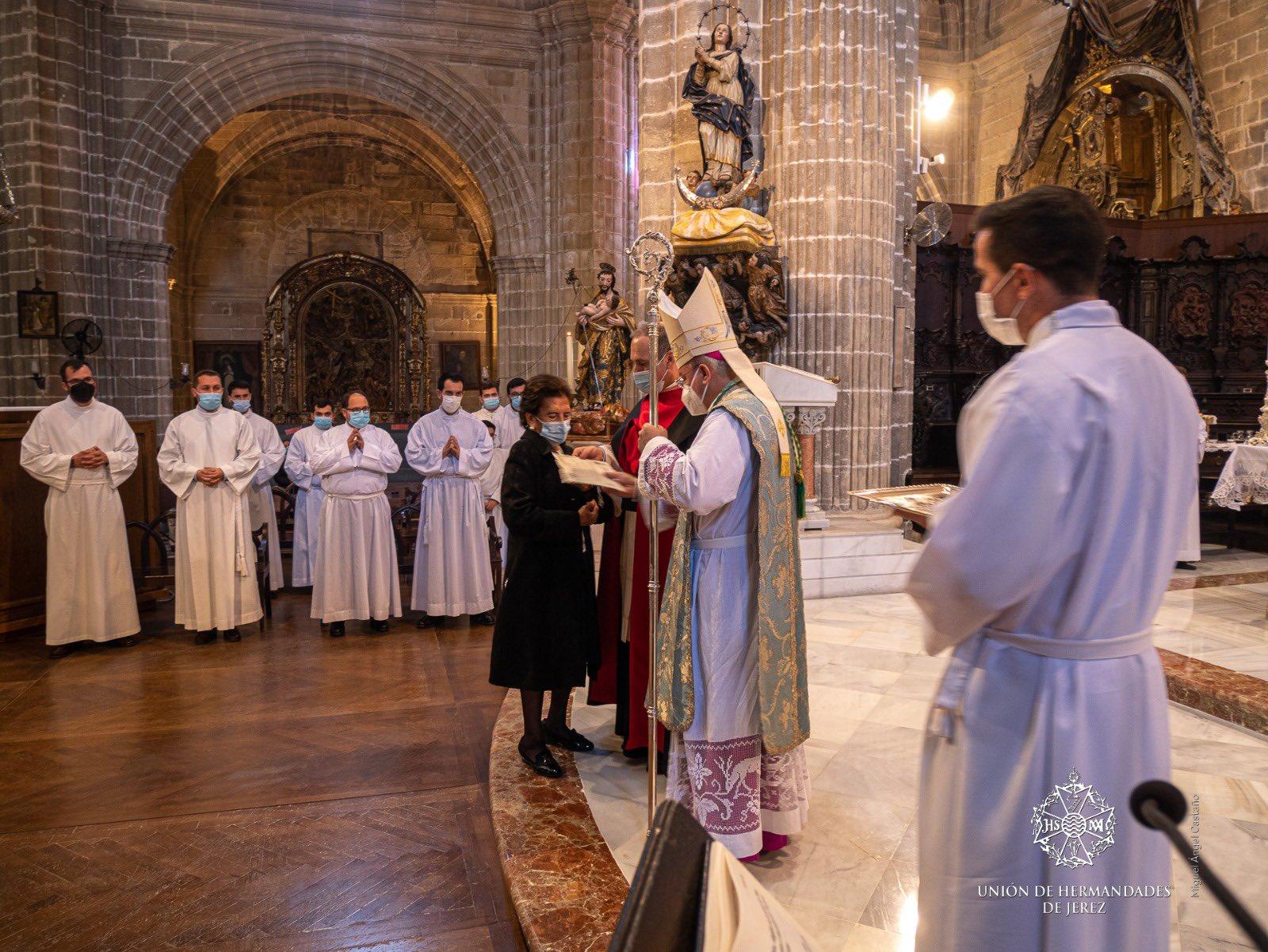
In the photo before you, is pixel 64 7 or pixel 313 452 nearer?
pixel 313 452

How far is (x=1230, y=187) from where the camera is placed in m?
11.9

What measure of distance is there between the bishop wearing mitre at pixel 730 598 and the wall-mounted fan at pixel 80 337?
443 inches

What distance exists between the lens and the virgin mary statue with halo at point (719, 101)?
22.7ft

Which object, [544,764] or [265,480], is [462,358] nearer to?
[265,480]

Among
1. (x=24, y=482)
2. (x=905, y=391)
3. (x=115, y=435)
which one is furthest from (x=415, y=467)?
(x=905, y=391)

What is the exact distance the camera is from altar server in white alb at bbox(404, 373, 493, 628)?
7223mm

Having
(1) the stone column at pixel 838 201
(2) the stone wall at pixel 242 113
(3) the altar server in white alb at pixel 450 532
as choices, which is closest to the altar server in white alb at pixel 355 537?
(3) the altar server in white alb at pixel 450 532

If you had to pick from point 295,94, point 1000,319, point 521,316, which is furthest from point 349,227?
point 1000,319

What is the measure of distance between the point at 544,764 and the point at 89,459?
14.9 ft

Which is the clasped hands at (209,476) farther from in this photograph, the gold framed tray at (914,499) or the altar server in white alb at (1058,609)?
the altar server in white alb at (1058,609)

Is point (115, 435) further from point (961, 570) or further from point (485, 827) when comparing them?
point (961, 570)

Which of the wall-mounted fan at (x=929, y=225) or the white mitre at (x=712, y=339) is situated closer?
the white mitre at (x=712, y=339)

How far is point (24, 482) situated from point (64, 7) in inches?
345

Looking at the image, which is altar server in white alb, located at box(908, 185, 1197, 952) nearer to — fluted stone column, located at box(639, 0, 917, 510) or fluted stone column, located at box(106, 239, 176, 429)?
fluted stone column, located at box(639, 0, 917, 510)
